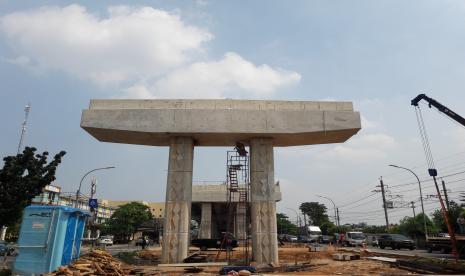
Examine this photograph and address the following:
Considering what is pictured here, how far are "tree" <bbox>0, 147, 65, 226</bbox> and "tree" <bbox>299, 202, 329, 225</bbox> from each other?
101062mm

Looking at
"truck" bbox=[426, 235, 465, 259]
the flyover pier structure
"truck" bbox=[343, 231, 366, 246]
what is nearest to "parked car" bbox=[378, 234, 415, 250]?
"truck" bbox=[343, 231, 366, 246]

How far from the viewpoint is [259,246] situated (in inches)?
738

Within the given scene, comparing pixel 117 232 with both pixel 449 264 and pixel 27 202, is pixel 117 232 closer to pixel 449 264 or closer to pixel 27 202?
pixel 27 202

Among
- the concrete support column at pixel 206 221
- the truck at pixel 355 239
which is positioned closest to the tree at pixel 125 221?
the concrete support column at pixel 206 221

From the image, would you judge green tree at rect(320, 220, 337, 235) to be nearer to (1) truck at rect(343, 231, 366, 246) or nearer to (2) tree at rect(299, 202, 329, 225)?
(2) tree at rect(299, 202, 329, 225)

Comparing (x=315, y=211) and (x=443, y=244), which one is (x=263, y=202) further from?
(x=315, y=211)

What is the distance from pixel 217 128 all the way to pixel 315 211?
103 m

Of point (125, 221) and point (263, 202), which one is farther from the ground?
Result: point (125, 221)

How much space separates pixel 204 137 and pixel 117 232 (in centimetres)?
5836

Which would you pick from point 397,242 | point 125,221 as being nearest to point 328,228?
point 125,221

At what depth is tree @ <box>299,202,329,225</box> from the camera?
371 feet

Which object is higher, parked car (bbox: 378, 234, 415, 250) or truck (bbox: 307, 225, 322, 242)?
truck (bbox: 307, 225, 322, 242)

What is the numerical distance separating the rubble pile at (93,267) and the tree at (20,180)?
9037 mm

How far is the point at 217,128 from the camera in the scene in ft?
63.0
